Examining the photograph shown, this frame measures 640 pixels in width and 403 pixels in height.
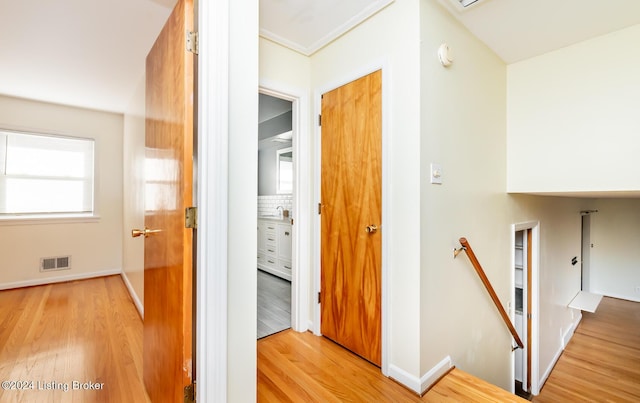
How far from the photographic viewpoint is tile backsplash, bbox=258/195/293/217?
4191mm

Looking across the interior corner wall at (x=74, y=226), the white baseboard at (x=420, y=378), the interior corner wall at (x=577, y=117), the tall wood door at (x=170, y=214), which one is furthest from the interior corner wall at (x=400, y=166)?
the interior corner wall at (x=74, y=226)

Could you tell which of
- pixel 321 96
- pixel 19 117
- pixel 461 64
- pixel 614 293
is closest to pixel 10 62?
pixel 19 117

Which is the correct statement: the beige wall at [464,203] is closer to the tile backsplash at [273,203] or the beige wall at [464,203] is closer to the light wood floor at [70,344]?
the light wood floor at [70,344]

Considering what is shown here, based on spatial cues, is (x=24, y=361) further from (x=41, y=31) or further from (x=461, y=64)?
(x=461, y=64)

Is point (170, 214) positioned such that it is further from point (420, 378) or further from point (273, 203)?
point (273, 203)

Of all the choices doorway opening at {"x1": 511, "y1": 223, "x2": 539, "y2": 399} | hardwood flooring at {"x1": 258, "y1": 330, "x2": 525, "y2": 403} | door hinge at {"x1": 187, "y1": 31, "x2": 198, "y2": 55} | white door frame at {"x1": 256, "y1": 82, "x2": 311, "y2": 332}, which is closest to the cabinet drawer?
white door frame at {"x1": 256, "y1": 82, "x2": 311, "y2": 332}

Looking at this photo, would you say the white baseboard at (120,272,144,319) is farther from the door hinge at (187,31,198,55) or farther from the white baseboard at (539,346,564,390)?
the white baseboard at (539,346,564,390)

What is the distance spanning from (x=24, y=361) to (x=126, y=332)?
62 centimetres

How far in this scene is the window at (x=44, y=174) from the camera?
11.5ft

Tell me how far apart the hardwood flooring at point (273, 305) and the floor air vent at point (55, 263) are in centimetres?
262

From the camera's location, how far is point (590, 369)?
3641 millimetres

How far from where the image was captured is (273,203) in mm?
4473

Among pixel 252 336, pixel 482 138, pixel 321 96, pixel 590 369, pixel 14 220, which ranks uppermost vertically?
pixel 321 96

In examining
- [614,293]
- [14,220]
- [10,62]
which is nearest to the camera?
[10,62]
